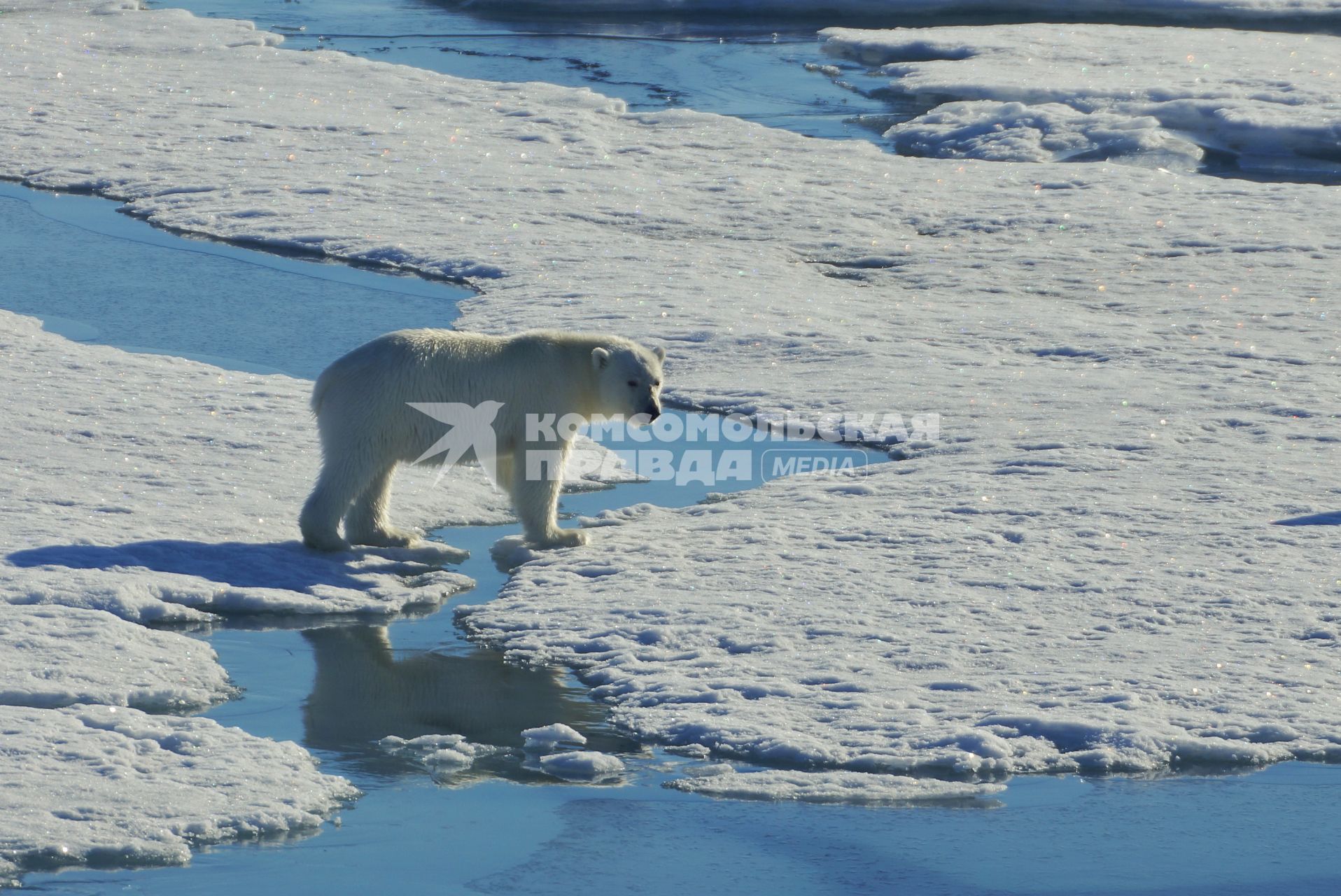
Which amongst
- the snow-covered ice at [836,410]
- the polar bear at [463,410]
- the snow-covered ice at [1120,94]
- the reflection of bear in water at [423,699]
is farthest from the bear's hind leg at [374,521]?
the snow-covered ice at [1120,94]

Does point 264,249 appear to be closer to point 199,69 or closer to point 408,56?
point 199,69

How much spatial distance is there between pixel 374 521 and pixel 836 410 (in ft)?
9.32

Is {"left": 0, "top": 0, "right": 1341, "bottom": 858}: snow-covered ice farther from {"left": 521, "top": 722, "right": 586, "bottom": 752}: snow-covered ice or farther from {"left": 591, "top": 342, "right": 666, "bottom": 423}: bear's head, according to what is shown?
{"left": 591, "top": 342, "right": 666, "bottom": 423}: bear's head

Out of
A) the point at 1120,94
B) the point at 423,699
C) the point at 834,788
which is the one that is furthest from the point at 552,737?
the point at 1120,94

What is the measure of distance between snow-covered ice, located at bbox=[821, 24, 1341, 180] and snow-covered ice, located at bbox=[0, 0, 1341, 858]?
0.59 metres

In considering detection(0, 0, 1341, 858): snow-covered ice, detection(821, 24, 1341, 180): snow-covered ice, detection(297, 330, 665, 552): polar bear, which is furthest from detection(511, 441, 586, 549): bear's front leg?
detection(821, 24, 1341, 180): snow-covered ice

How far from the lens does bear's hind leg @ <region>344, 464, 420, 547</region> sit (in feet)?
19.9

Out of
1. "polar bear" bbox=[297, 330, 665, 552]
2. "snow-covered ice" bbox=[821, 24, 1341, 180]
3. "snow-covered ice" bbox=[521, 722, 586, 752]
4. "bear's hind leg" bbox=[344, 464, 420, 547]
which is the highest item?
"snow-covered ice" bbox=[821, 24, 1341, 180]

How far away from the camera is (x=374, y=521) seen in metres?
6.11

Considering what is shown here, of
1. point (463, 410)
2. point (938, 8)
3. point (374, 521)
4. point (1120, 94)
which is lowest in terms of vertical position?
point (374, 521)

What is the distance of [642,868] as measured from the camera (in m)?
3.95

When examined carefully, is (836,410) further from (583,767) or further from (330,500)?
(583,767)

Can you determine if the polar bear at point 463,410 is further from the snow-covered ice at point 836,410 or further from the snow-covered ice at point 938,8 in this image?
the snow-covered ice at point 938,8

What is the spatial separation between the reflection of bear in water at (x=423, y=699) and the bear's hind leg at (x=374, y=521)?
0.79 meters
